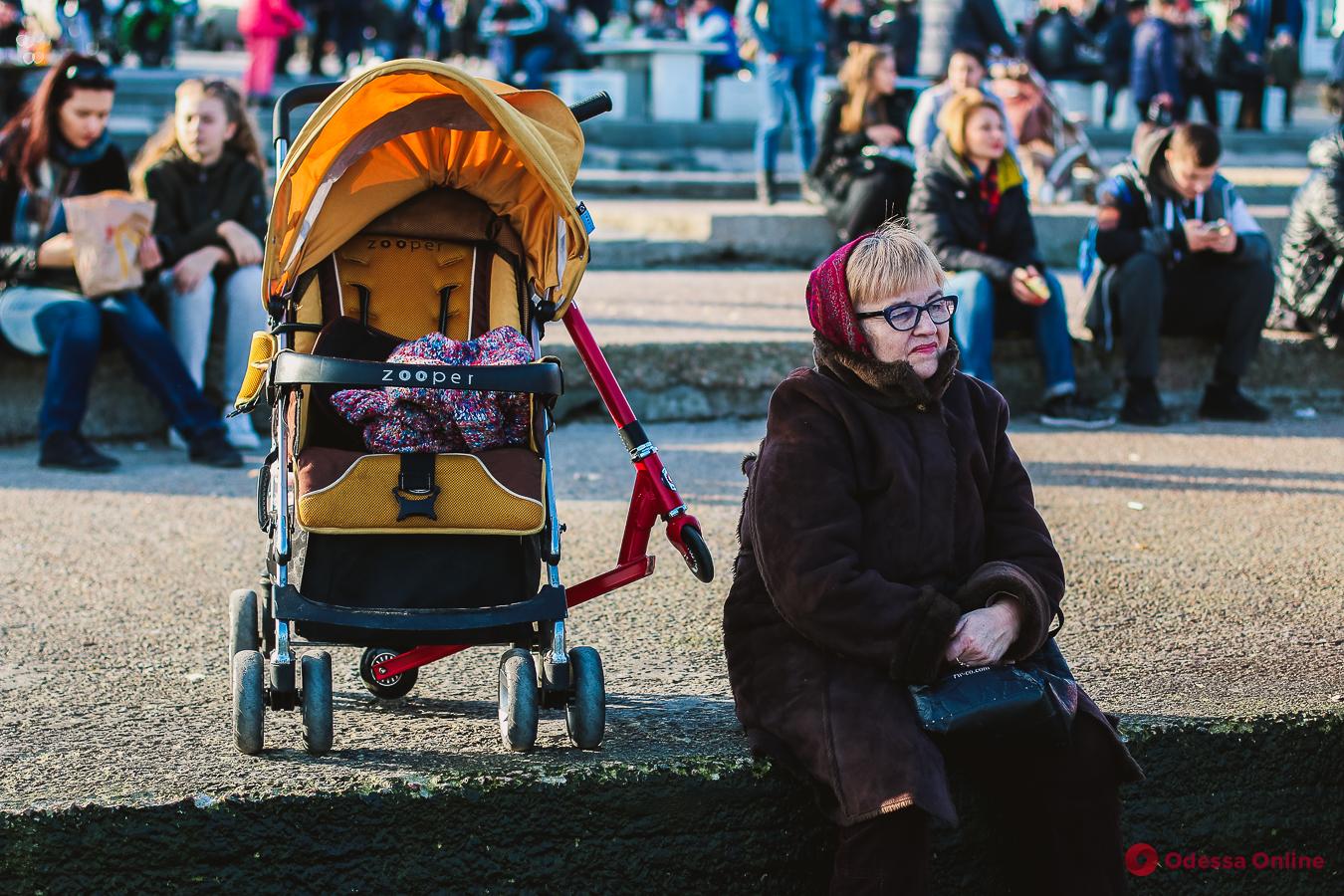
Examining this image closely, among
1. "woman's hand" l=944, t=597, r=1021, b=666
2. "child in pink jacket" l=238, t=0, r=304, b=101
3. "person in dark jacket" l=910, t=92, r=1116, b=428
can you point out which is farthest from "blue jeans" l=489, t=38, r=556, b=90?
"woman's hand" l=944, t=597, r=1021, b=666

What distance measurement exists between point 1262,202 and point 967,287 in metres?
5.70

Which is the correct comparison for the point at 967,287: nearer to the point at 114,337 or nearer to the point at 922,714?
the point at 114,337

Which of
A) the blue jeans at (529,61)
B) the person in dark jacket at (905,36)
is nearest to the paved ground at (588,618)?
the blue jeans at (529,61)

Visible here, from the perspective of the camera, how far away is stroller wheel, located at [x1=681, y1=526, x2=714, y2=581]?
3.74 meters

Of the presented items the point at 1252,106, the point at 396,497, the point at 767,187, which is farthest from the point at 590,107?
the point at 1252,106

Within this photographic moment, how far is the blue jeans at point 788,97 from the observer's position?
11.2 m

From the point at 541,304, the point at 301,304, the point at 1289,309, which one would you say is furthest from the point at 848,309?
the point at 1289,309

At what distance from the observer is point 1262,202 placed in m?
11.9

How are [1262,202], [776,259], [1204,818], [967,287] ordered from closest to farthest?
[1204,818] → [967,287] → [776,259] → [1262,202]

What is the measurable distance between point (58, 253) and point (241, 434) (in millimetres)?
975

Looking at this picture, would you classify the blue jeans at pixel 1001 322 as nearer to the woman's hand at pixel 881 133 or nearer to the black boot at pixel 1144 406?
the black boot at pixel 1144 406

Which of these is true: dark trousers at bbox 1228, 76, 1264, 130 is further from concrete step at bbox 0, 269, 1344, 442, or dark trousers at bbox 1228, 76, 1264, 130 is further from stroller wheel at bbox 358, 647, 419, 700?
stroller wheel at bbox 358, 647, 419, 700

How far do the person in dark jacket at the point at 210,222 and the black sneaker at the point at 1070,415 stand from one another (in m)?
3.38

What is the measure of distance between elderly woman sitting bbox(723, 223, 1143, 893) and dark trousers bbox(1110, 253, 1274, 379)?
13.5 feet
